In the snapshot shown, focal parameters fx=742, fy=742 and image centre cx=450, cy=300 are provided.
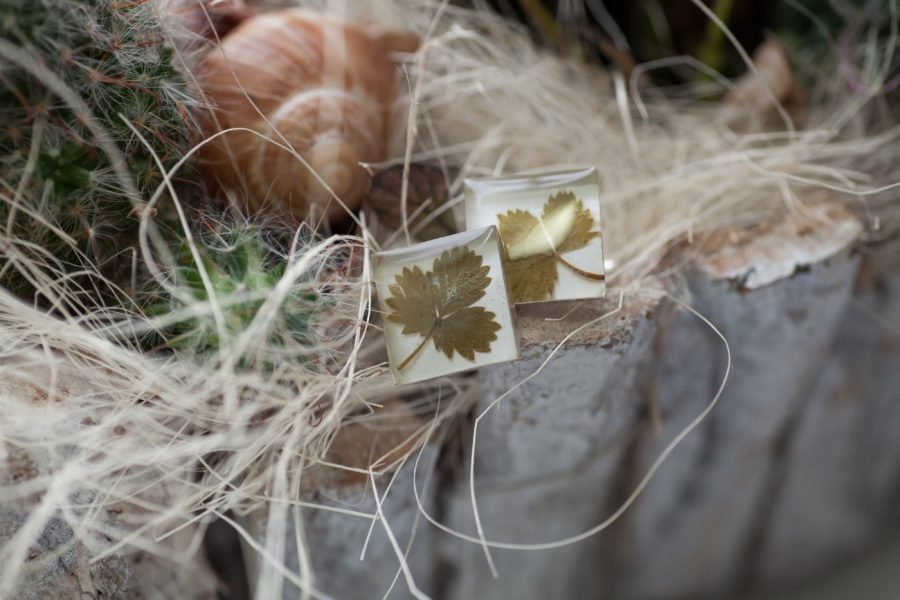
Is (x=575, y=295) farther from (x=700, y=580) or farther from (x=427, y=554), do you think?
(x=700, y=580)

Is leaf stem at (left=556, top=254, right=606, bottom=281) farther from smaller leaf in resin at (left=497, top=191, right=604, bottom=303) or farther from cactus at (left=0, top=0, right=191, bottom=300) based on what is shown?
cactus at (left=0, top=0, right=191, bottom=300)

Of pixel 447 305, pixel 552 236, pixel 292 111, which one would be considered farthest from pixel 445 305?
pixel 292 111

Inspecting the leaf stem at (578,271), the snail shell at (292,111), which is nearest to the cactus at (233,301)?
the snail shell at (292,111)

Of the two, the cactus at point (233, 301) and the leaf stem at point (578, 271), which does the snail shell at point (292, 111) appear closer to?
the cactus at point (233, 301)

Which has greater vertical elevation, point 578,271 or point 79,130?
point 79,130

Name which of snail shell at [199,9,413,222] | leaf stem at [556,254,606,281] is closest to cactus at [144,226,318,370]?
snail shell at [199,9,413,222]

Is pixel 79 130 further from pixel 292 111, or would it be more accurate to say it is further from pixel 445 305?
pixel 445 305

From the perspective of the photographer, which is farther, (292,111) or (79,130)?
(292,111)
